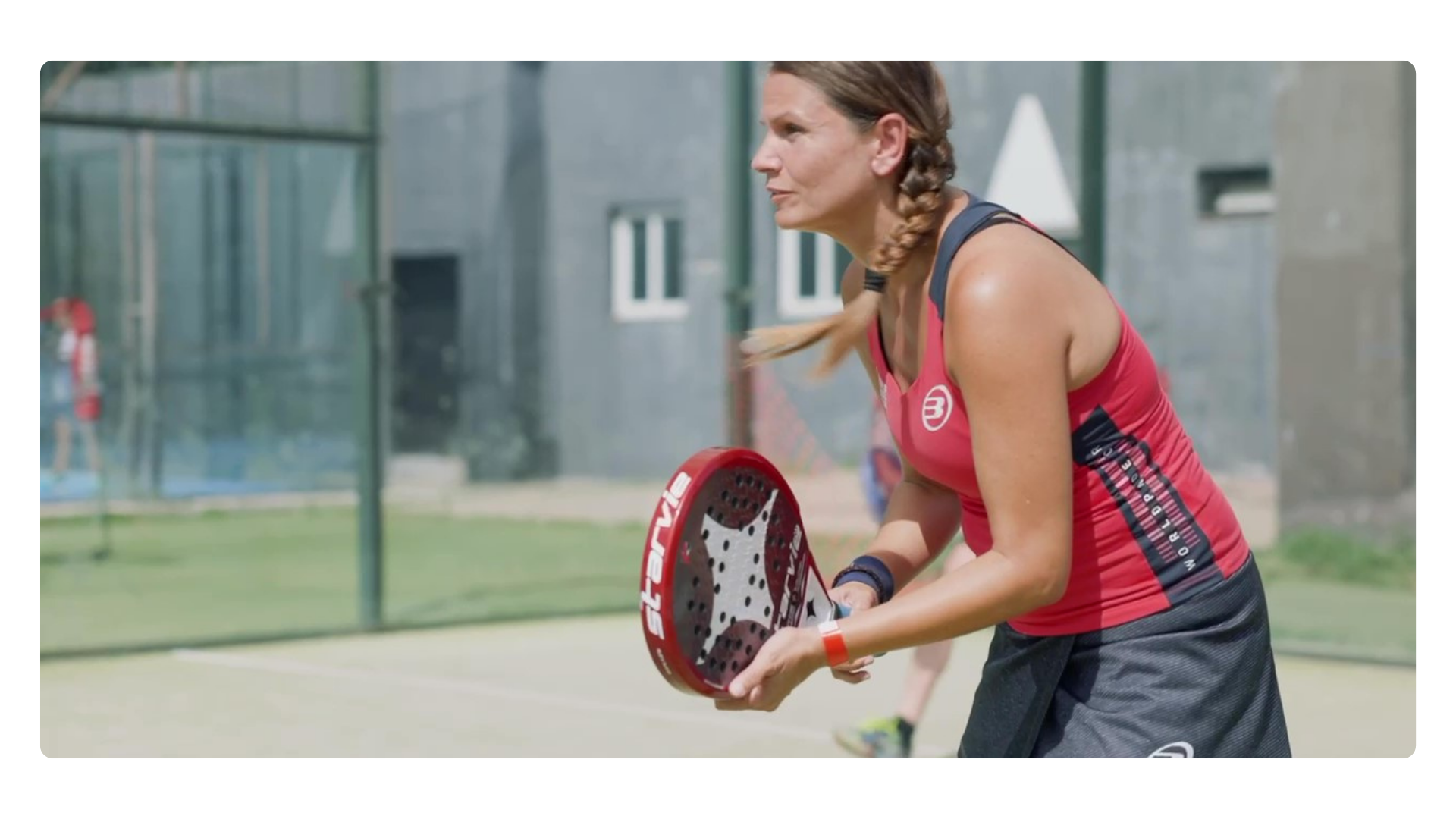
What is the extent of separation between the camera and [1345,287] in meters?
9.95

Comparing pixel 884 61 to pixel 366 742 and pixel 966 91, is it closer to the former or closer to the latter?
pixel 366 742

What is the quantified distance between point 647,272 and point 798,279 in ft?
6.75

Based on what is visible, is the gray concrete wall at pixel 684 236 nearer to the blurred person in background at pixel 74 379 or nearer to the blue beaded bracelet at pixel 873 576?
the blurred person in background at pixel 74 379

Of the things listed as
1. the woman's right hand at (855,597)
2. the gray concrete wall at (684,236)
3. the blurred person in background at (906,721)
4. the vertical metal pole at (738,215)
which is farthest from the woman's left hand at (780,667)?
the gray concrete wall at (684,236)

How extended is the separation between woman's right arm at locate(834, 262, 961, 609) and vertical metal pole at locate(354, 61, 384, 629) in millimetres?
5517

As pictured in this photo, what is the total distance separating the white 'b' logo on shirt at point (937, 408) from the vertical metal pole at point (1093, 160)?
5.30 m

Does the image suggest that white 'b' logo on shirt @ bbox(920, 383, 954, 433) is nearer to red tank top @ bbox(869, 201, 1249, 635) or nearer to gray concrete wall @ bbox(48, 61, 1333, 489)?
Answer: red tank top @ bbox(869, 201, 1249, 635)

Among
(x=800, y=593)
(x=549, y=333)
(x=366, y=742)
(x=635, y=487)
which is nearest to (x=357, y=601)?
(x=366, y=742)

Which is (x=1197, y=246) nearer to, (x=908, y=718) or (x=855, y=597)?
(x=908, y=718)

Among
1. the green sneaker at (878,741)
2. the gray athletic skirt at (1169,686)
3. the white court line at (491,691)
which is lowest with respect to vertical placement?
the white court line at (491,691)

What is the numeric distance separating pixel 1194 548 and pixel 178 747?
4.16 m

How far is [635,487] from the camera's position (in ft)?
45.0

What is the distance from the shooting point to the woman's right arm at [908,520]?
3.15 meters

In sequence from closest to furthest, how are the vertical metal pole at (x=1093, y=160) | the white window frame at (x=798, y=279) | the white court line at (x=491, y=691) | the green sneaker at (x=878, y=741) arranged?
the green sneaker at (x=878, y=741)
the white court line at (x=491, y=691)
the vertical metal pole at (x=1093, y=160)
the white window frame at (x=798, y=279)
